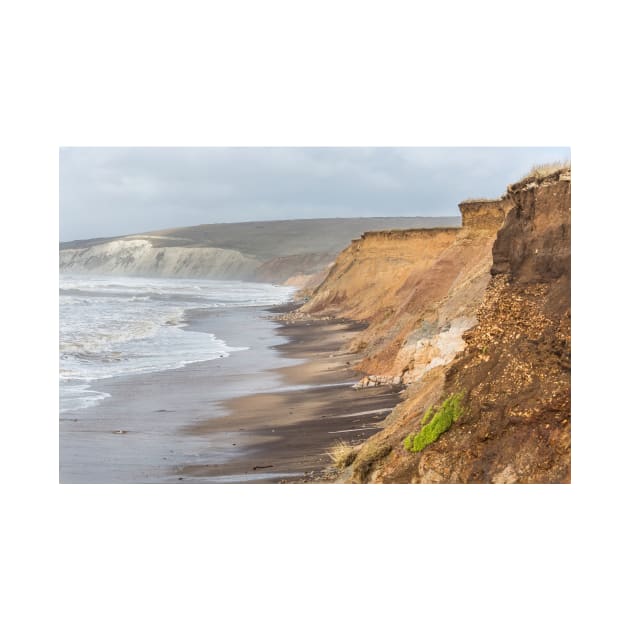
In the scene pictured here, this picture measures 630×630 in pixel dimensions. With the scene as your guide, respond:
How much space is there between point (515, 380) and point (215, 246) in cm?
1440

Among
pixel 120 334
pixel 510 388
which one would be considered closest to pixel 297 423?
pixel 510 388

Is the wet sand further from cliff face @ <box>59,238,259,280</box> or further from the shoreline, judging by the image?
cliff face @ <box>59,238,259,280</box>

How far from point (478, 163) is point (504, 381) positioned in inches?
126

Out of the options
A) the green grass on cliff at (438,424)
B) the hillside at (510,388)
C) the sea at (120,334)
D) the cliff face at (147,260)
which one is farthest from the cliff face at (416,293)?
the green grass on cliff at (438,424)

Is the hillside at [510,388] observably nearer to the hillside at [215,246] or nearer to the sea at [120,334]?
the hillside at [215,246]

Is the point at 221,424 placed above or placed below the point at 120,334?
below

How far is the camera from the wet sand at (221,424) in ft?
35.6

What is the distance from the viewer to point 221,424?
13211mm

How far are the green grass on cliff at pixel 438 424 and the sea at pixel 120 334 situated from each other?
5.12m

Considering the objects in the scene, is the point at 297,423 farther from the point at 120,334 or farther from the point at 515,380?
the point at 120,334

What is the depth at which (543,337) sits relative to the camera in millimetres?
9852

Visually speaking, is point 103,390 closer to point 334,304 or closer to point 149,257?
point 149,257

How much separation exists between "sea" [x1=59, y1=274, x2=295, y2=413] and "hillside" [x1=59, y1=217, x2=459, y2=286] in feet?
1.71

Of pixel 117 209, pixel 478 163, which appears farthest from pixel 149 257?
pixel 478 163
